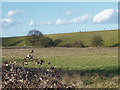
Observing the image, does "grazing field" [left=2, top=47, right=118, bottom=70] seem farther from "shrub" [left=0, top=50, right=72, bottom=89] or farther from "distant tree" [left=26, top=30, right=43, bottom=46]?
"distant tree" [left=26, top=30, right=43, bottom=46]

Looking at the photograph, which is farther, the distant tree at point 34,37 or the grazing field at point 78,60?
the distant tree at point 34,37

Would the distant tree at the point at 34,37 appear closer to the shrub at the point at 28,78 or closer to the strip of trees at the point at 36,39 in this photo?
the strip of trees at the point at 36,39

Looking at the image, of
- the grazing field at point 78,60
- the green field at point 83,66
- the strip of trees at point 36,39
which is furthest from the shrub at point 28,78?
the strip of trees at point 36,39

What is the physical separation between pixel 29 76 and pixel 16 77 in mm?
528

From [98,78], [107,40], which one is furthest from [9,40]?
[98,78]

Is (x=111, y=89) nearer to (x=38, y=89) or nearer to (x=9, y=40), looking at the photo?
(x=38, y=89)

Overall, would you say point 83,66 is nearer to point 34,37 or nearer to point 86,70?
point 86,70

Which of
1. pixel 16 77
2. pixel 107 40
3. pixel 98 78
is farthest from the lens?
pixel 107 40

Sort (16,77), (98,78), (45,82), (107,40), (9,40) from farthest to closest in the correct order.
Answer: (9,40), (107,40), (98,78), (16,77), (45,82)

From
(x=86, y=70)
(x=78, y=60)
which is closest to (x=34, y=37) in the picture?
(x=78, y=60)

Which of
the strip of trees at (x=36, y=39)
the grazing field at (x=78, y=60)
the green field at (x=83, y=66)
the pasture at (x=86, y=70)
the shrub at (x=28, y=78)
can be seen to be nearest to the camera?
the shrub at (x=28, y=78)

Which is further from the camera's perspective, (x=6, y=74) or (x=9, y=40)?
(x=9, y=40)

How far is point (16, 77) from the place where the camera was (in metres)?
7.30

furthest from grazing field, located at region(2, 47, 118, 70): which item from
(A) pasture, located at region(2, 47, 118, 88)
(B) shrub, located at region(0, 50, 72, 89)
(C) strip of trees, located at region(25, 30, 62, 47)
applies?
(C) strip of trees, located at region(25, 30, 62, 47)
